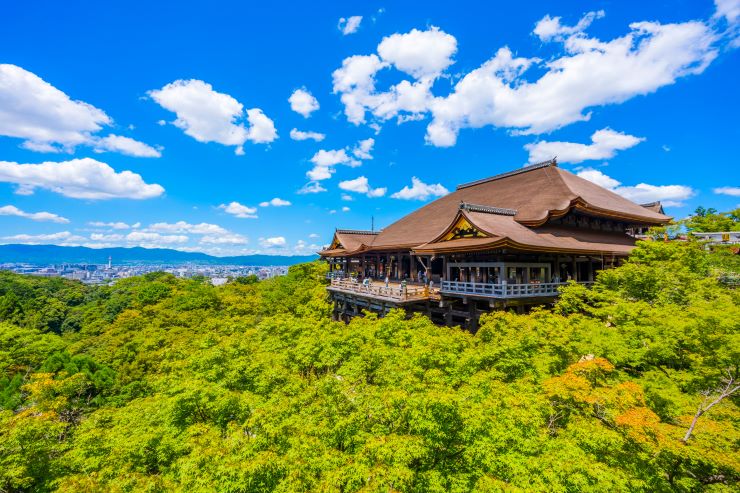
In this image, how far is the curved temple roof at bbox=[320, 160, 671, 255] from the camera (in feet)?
65.5

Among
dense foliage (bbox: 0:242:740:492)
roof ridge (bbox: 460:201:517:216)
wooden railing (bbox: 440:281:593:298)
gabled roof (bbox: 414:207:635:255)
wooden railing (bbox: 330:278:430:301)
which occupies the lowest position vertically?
dense foliage (bbox: 0:242:740:492)

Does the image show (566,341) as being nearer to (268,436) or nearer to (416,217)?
(268,436)

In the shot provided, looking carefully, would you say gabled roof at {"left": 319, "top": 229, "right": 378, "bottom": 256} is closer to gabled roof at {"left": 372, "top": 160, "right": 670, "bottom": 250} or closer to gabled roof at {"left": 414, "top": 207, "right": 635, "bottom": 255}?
gabled roof at {"left": 372, "top": 160, "right": 670, "bottom": 250}

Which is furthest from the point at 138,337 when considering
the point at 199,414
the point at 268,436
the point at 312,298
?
the point at 268,436

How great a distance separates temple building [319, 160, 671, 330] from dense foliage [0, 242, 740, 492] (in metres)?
3.55

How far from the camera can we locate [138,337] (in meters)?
27.0

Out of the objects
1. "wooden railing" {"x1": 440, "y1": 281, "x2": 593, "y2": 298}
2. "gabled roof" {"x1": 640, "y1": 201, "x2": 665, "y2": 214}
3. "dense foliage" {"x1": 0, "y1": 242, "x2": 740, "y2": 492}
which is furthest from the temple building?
"gabled roof" {"x1": 640, "y1": 201, "x2": 665, "y2": 214}

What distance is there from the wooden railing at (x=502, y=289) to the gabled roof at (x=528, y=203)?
549cm

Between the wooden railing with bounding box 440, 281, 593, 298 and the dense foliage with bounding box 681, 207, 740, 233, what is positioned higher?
the dense foliage with bounding box 681, 207, 740, 233

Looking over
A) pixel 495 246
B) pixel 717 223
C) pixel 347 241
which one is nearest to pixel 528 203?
pixel 495 246

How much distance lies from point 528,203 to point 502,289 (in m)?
11.3

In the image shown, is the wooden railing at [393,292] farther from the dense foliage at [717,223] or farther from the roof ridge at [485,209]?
the dense foliage at [717,223]

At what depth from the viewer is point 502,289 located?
1702cm

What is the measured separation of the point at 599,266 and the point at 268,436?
2929 cm
